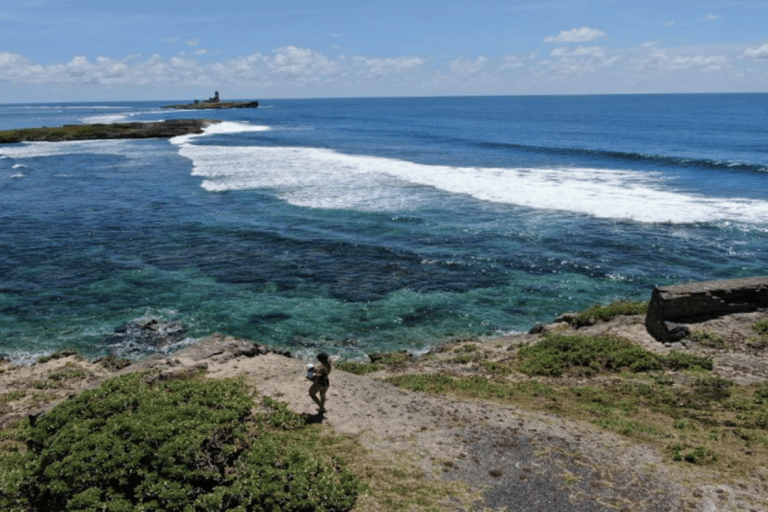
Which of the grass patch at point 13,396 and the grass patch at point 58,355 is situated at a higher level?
the grass patch at point 13,396

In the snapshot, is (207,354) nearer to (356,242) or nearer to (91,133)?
(356,242)

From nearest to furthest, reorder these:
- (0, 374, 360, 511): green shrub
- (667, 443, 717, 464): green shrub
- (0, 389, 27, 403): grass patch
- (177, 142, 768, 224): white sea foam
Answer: (0, 374, 360, 511): green shrub, (667, 443, 717, 464): green shrub, (0, 389, 27, 403): grass patch, (177, 142, 768, 224): white sea foam

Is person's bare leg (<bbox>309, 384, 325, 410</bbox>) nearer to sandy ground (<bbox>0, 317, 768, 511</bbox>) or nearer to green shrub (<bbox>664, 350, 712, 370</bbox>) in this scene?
sandy ground (<bbox>0, 317, 768, 511</bbox>)

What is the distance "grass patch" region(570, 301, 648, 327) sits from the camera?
19484 millimetres

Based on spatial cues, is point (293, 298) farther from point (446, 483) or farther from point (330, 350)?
point (446, 483)

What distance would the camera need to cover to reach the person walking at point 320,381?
12.3 metres

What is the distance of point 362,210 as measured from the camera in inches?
1503

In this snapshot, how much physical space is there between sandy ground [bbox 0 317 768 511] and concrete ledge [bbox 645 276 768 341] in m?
1.06

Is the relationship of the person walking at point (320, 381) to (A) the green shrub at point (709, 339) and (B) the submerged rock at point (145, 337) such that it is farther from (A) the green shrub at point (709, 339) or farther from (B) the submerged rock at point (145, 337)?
(A) the green shrub at point (709, 339)

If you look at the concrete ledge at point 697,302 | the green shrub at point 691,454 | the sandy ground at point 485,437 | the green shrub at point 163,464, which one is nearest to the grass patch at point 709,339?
the concrete ledge at point 697,302

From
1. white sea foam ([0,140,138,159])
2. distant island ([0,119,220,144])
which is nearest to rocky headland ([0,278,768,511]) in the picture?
white sea foam ([0,140,138,159])

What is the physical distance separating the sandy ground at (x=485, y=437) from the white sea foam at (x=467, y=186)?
2324 centimetres

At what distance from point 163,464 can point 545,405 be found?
858 centimetres

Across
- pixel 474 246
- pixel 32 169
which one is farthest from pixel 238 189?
pixel 32 169
